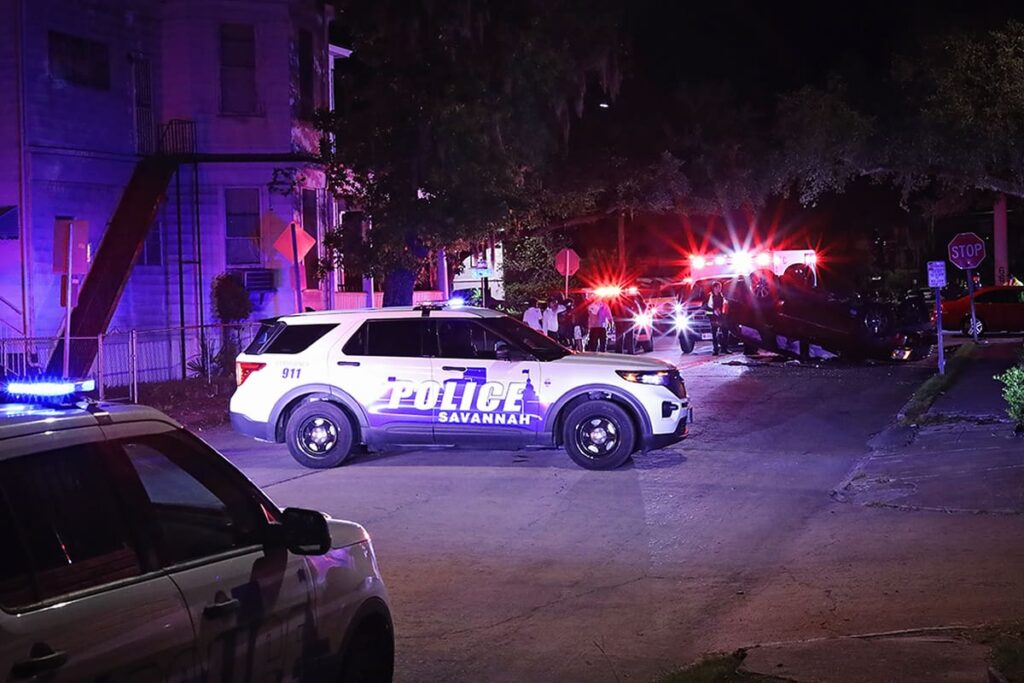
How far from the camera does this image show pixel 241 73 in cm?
2523

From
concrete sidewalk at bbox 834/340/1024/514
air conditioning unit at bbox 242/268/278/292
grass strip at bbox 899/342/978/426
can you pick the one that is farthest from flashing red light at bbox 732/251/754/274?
concrete sidewalk at bbox 834/340/1024/514

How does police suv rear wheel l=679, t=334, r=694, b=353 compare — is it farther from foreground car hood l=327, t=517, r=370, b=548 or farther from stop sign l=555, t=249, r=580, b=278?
foreground car hood l=327, t=517, r=370, b=548

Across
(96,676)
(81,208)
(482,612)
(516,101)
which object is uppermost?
(516,101)

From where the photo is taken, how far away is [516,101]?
2278 centimetres

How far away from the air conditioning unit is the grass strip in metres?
13.7

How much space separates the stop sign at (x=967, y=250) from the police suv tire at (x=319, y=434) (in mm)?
16149

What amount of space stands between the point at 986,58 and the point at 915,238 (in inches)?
1265

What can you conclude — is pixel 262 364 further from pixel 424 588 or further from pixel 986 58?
pixel 986 58

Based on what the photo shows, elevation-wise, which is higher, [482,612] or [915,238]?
[915,238]

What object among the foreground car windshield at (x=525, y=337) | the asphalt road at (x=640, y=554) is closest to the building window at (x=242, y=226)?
the asphalt road at (x=640, y=554)

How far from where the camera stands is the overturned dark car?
25.3 meters

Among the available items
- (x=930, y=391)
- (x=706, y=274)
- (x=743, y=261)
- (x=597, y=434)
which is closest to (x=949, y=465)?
(x=597, y=434)

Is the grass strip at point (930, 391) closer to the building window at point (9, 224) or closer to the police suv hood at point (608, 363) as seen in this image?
the police suv hood at point (608, 363)

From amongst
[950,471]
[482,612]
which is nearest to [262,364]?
[482,612]
